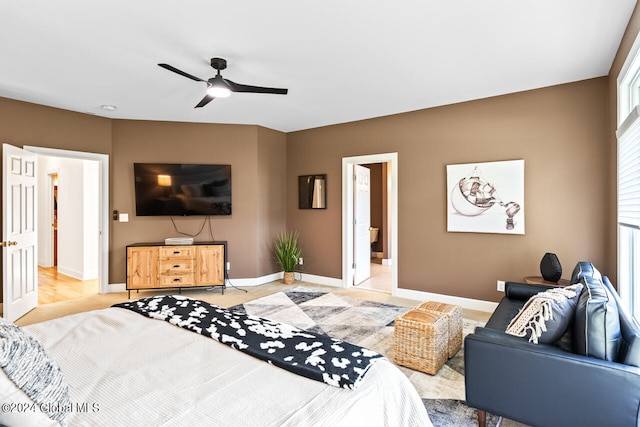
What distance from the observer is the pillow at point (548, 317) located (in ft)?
5.77

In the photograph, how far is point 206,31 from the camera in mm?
2504

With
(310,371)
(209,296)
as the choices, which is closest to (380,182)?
(209,296)

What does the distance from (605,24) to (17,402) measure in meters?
3.65

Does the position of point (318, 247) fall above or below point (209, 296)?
above

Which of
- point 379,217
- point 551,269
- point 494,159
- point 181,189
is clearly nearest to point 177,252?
point 181,189

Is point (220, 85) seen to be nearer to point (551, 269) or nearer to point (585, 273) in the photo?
point (585, 273)

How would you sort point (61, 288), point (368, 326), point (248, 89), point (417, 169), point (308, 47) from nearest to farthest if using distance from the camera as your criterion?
point (308, 47) < point (248, 89) < point (368, 326) < point (417, 169) < point (61, 288)

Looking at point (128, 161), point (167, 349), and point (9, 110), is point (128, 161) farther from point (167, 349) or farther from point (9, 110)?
point (167, 349)

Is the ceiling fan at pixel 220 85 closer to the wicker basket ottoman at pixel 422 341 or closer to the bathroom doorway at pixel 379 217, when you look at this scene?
the wicker basket ottoman at pixel 422 341

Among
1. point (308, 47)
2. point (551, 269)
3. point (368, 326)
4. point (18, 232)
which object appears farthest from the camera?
point (18, 232)

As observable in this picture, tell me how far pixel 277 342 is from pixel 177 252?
11.8ft

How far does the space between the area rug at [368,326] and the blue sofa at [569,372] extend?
0.93ft

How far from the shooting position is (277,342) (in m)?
1.58

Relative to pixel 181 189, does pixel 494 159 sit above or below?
above
